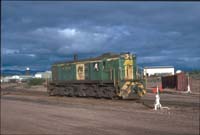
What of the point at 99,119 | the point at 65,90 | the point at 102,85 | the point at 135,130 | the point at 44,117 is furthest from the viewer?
the point at 65,90

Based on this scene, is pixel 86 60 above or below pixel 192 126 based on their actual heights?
above

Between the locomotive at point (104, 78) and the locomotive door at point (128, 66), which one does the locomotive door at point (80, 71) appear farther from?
the locomotive door at point (128, 66)

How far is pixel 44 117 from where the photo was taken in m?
17.7

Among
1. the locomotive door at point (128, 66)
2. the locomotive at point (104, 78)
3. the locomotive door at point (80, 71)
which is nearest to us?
the locomotive at point (104, 78)

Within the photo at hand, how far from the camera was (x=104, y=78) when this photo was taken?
30.0 meters

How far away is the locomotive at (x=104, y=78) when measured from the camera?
92.1ft

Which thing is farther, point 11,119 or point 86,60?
point 86,60

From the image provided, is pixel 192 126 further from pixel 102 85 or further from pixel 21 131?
pixel 102 85

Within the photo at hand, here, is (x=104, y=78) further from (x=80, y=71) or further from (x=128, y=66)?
(x=80, y=71)

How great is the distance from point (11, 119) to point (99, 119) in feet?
14.3

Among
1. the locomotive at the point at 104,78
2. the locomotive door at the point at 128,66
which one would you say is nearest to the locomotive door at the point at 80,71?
the locomotive at the point at 104,78

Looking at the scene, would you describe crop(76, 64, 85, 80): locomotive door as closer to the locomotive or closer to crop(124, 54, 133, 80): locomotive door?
the locomotive

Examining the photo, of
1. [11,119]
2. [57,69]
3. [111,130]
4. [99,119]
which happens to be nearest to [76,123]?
[99,119]

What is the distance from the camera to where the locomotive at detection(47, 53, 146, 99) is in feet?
92.1
